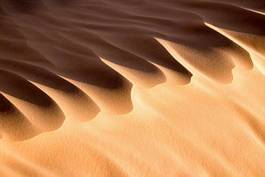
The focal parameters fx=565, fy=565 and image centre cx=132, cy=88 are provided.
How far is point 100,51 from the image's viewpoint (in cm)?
255

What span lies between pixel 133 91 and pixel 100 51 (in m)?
0.40

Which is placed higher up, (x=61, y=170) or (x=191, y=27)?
(x=191, y=27)

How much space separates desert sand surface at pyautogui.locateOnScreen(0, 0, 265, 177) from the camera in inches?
72.6

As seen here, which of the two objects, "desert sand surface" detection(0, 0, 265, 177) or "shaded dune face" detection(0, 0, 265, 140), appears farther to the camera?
"shaded dune face" detection(0, 0, 265, 140)

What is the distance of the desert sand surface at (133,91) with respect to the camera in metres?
1.84

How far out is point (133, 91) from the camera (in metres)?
2.22

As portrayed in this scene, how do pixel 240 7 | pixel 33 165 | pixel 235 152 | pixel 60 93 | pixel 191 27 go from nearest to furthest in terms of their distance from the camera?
pixel 33 165
pixel 235 152
pixel 60 93
pixel 191 27
pixel 240 7

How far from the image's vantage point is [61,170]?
1739 mm

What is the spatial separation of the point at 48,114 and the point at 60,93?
6.9 inches

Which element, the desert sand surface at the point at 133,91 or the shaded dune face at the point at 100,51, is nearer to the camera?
the desert sand surface at the point at 133,91

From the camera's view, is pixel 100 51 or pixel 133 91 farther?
pixel 100 51

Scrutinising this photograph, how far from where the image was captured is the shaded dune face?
2.06 meters

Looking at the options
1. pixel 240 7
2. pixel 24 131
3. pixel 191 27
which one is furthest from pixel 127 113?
pixel 240 7

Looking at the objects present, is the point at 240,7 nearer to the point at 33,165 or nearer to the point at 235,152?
the point at 235,152
